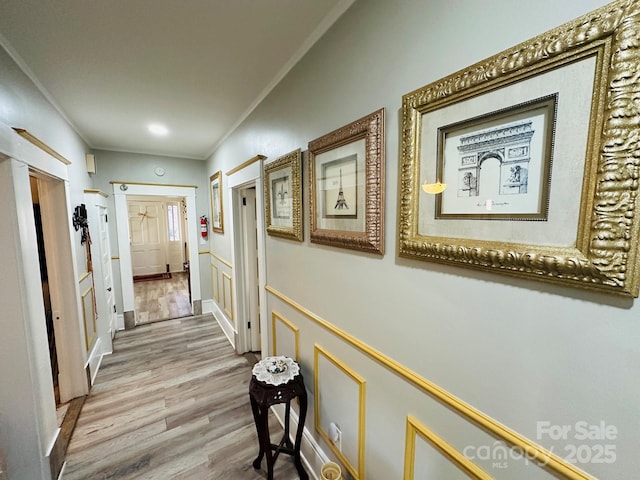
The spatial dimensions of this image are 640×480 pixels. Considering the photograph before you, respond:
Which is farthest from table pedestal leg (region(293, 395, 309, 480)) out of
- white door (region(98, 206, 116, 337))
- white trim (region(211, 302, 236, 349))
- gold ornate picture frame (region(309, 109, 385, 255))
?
white door (region(98, 206, 116, 337))

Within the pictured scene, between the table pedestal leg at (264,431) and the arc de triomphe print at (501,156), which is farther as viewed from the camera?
the table pedestal leg at (264,431)

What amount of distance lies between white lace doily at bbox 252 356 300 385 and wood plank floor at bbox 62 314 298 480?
71 centimetres

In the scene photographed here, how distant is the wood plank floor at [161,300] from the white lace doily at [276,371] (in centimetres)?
334

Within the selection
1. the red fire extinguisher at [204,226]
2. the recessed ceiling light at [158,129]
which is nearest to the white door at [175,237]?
the red fire extinguisher at [204,226]

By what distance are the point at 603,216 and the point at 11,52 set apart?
268 centimetres

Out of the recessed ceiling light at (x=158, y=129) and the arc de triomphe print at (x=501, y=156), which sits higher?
the recessed ceiling light at (x=158, y=129)

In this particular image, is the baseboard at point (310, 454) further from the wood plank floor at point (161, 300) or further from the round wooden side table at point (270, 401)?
the wood plank floor at point (161, 300)

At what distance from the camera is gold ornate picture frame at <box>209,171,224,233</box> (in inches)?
136

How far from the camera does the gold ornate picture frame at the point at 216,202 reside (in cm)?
346

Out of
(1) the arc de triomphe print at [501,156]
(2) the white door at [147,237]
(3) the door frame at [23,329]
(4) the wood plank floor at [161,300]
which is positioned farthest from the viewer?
(2) the white door at [147,237]

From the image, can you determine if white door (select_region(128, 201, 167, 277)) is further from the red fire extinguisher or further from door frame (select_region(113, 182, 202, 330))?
the red fire extinguisher

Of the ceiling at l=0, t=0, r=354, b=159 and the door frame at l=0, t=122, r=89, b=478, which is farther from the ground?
the ceiling at l=0, t=0, r=354, b=159

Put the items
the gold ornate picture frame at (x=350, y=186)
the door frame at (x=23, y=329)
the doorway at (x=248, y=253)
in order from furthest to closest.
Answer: the doorway at (x=248, y=253) → the door frame at (x=23, y=329) → the gold ornate picture frame at (x=350, y=186)

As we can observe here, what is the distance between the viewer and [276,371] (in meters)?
1.57
